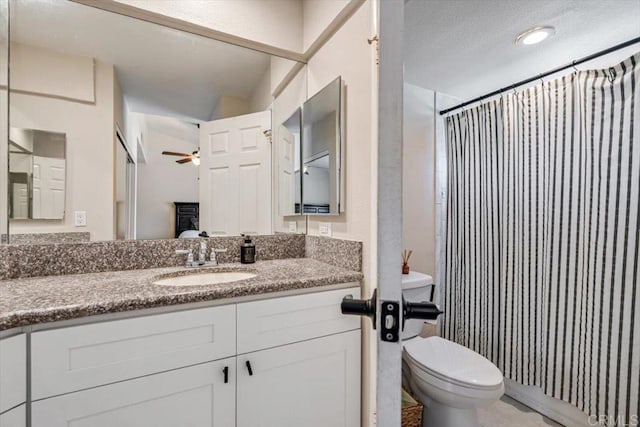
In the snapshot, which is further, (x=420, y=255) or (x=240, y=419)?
(x=420, y=255)

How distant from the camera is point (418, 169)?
1326mm

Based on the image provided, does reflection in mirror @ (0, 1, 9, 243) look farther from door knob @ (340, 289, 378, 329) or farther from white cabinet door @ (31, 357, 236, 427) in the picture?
door knob @ (340, 289, 378, 329)

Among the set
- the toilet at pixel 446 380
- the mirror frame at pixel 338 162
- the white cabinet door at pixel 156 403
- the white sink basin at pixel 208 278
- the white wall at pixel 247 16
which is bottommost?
the toilet at pixel 446 380

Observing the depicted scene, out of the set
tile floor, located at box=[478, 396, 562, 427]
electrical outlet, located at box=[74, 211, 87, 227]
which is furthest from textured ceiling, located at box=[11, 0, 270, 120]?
tile floor, located at box=[478, 396, 562, 427]

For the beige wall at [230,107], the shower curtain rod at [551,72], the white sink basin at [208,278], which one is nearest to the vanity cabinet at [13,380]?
the white sink basin at [208,278]

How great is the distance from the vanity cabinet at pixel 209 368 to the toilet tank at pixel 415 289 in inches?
16.9

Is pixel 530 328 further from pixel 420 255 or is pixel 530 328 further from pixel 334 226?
pixel 334 226

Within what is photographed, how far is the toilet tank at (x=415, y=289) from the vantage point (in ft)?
4.72

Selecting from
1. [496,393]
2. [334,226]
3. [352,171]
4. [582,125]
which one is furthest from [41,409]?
[582,125]

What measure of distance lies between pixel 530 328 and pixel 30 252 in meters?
2.38

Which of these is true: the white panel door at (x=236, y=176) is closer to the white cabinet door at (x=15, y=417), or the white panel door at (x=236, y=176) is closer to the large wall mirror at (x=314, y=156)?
the large wall mirror at (x=314, y=156)

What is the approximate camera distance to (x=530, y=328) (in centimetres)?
150

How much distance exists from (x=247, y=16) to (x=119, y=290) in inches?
56.0

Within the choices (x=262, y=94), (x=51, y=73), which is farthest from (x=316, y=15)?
(x=51, y=73)
